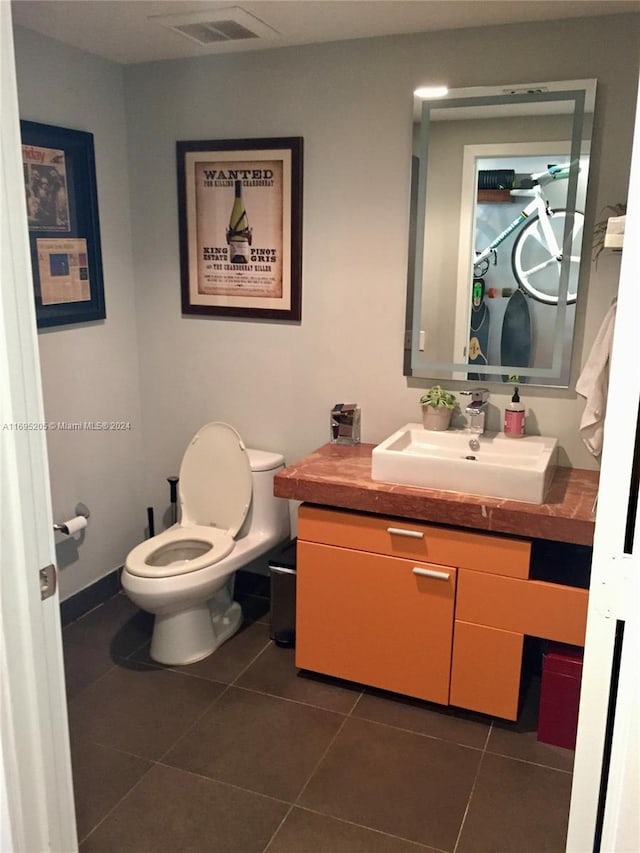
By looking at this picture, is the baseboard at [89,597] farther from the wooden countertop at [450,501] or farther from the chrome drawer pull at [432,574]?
the chrome drawer pull at [432,574]

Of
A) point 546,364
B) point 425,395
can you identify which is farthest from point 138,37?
point 546,364

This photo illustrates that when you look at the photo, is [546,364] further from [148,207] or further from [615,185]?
[148,207]

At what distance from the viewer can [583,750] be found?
3.99 ft

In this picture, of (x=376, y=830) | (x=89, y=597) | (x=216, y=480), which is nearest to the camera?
(x=376, y=830)

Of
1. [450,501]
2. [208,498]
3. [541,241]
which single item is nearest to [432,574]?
[450,501]

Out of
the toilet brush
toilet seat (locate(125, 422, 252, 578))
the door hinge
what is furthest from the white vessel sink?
the door hinge

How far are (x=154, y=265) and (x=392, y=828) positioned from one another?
2425 millimetres

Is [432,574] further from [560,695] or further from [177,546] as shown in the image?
[177,546]

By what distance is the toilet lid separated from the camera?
120 inches

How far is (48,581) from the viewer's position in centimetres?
143

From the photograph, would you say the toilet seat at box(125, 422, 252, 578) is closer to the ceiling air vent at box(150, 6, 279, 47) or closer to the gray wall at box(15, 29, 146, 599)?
the gray wall at box(15, 29, 146, 599)

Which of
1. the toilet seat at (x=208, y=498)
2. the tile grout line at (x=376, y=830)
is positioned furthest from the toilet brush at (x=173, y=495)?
the tile grout line at (x=376, y=830)

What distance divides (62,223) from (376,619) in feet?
6.41

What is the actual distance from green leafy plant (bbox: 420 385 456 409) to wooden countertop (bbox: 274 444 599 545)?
34 cm
